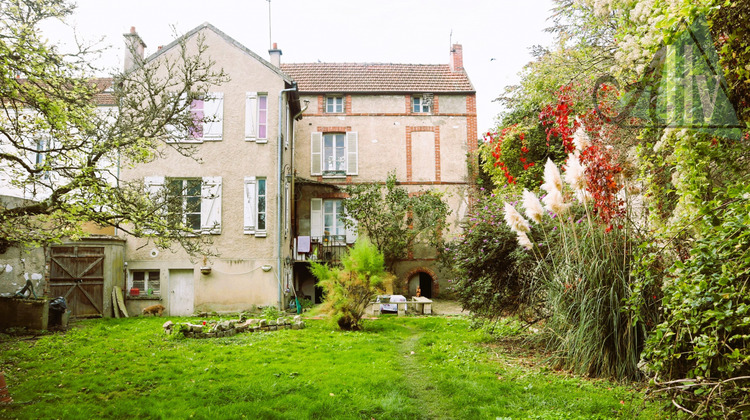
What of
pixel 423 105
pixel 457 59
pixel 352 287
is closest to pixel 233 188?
pixel 352 287

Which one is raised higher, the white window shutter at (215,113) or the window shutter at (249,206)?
the white window shutter at (215,113)

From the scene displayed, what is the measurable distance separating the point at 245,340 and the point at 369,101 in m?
12.7

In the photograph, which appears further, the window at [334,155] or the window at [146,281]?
the window at [334,155]

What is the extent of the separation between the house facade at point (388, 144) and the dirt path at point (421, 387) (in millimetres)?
11067

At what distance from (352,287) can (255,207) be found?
5440mm

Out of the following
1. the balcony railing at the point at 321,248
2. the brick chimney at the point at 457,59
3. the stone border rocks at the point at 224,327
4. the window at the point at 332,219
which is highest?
the brick chimney at the point at 457,59

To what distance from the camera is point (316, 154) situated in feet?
63.5

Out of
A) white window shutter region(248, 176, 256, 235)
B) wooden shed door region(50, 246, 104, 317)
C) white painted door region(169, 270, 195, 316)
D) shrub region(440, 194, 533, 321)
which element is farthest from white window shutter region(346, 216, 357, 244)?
shrub region(440, 194, 533, 321)

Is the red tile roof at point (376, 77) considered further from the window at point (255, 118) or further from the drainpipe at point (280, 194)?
the drainpipe at point (280, 194)

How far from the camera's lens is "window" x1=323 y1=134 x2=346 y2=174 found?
19406 mm

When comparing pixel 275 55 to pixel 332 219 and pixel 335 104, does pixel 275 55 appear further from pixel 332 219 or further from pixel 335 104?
pixel 332 219

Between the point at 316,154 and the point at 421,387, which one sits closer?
the point at 421,387

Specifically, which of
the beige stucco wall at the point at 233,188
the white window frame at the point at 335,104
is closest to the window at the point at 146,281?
the beige stucco wall at the point at 233,188

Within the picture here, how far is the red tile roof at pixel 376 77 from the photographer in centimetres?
1995
